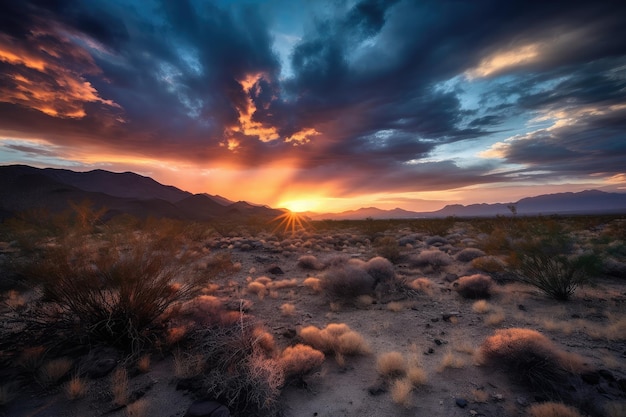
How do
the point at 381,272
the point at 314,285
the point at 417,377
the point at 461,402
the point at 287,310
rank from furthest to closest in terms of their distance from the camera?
1. the point at 314,285
2. the point at 381,272
3. the point at 287,310
4. the point at 417,377
5. the point at 461,402

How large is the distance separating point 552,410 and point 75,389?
7.15m

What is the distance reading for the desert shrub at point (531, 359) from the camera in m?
4.41

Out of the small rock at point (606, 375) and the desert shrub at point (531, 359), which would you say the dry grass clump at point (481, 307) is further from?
the small rock at point (606, 375)

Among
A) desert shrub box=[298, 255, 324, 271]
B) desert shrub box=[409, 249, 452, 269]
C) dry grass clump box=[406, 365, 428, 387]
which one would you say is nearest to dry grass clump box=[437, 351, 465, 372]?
dry grass clump box=[406, 365, 428, 387]

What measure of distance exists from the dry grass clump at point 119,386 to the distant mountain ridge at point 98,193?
35.8 m

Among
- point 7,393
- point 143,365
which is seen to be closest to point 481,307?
point 143,365

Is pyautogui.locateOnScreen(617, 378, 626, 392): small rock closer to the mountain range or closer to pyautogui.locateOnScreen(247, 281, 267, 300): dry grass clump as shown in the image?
pyautogui.locateOnScreen(247, 281, 267, 300): dry grass clump

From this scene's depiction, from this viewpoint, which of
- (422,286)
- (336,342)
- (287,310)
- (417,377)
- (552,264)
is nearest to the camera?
(417,377)

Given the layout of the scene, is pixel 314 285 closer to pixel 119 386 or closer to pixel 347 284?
pixel 347 284

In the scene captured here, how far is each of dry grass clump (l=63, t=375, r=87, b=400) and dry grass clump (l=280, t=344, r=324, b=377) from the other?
3.26 metres

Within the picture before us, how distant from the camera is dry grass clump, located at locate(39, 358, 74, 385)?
15.1 feet

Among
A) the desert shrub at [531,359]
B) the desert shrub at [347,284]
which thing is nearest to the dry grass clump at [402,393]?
the desert shrub at [531,359]

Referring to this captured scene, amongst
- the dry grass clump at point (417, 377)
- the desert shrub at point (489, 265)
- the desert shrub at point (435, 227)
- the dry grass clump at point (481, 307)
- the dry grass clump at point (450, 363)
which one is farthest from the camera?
the desert shrub at point (435, 227)

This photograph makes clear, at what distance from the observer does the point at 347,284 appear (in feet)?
32.0
